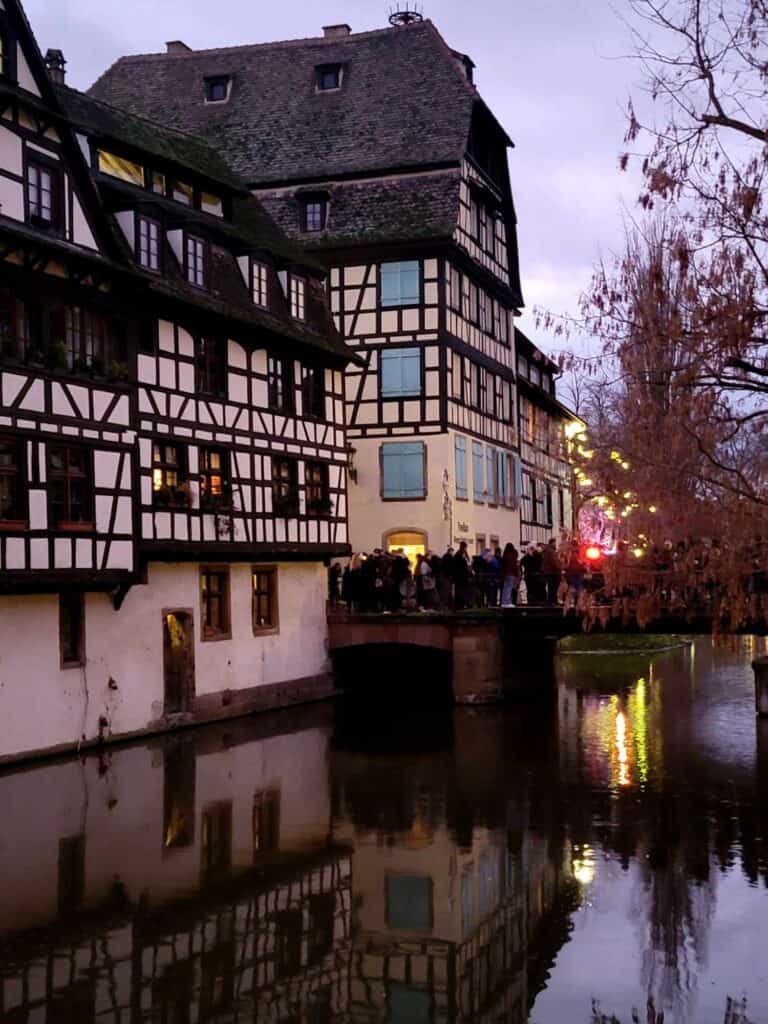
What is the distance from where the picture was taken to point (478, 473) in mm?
44500

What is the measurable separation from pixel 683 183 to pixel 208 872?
9.53 meters

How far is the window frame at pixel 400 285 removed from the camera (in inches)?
1618

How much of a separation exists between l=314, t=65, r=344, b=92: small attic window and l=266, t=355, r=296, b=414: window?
603 inches

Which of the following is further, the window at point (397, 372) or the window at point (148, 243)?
the window at point (397, 372)


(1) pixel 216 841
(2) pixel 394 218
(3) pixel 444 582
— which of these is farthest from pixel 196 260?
(1) pixel 216 841

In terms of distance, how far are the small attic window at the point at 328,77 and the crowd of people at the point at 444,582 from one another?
1743 centimetres

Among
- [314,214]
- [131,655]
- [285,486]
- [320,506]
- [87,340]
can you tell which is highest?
[314,214]

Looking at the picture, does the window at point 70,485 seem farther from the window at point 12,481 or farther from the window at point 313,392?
the window at point 313,392

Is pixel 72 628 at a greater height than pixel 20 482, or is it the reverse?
pixel 20 482

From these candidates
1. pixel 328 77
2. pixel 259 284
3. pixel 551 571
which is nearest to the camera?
pixel 551 571

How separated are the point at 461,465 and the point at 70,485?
19439 millimetres

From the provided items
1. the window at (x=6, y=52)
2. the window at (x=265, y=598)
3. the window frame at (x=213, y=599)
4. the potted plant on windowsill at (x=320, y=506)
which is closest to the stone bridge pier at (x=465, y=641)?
the window at (x=265, y=598)

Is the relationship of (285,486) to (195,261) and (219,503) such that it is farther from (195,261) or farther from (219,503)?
(195,261)

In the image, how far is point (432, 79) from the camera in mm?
43844
